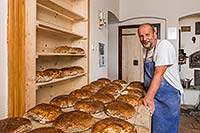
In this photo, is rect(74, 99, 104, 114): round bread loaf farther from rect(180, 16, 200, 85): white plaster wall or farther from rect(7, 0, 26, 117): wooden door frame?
rect(180, 16, 200, 85): white plaster wall

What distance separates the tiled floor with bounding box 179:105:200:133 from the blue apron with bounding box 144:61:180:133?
1827mm

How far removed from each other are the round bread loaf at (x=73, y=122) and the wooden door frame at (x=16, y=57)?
19.7 inches

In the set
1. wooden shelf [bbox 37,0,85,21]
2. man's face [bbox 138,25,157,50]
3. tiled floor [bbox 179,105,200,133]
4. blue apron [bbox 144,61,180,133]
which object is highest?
wooden shelf [bbox 37,0,85,21]

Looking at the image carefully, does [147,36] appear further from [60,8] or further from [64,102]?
[60,8]

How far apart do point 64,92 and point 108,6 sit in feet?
6.94

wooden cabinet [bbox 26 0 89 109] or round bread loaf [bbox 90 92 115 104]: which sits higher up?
wooden cabinet [bbox 26 0 89 109]

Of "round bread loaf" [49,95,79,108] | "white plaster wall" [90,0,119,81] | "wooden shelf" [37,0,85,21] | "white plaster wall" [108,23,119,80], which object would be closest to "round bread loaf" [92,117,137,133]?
"round bread loaf" [49,95,79,108]

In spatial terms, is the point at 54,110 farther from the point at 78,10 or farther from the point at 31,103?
the point at 78,10

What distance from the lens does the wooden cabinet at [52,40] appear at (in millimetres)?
1588

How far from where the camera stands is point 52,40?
102 inches

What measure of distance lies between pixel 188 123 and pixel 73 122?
11.1ft

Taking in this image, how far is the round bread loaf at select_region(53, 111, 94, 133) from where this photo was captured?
1.09 metres

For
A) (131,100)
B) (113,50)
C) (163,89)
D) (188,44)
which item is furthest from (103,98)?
(188,44)

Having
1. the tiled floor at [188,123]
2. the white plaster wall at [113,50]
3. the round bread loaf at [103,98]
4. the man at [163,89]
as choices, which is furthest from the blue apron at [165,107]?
the white plaster wall at [113,50]
